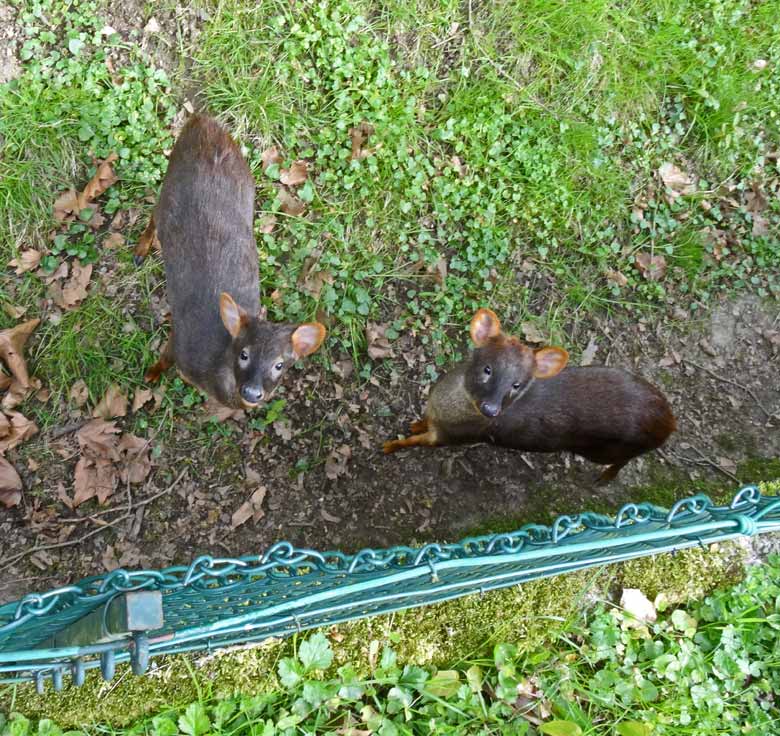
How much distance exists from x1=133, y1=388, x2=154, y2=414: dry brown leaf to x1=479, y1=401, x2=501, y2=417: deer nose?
2099 mm

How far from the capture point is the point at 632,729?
3582mm

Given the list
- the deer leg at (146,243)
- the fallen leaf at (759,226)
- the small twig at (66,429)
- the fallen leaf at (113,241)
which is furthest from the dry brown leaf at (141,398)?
the fallen leaf at (759,226)

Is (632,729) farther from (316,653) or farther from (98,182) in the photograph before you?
(98,182)

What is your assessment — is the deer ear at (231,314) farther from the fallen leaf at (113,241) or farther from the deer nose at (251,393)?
the fallen leaf at (113,241)

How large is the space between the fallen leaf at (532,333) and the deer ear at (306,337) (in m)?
1.78

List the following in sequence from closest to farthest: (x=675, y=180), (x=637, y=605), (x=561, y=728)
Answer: (x=561, y=728)
(x=637, y=605)
(x=675, y=180)

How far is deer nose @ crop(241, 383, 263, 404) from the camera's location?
11.8 ft

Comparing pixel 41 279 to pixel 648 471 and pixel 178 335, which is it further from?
pixel 648 471

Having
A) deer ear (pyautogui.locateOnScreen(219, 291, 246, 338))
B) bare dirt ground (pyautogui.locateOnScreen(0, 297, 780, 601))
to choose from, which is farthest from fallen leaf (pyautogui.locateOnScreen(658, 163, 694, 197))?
deer ear (pyautogui.locateOnScreen(219, 291, 246, 338))

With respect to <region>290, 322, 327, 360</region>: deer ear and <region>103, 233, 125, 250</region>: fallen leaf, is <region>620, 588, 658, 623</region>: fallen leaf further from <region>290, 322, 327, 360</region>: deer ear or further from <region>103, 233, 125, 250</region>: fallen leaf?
<region>103, 233, 125, 250</region>: fallen leaf

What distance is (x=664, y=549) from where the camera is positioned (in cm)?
321

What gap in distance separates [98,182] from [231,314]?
1619 mm

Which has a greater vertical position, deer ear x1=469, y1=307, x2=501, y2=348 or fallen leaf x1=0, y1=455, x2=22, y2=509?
deer ear x1=469, y1=307, x2=501, y2=348

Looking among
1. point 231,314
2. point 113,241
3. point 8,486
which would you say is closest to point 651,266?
point 231,314
